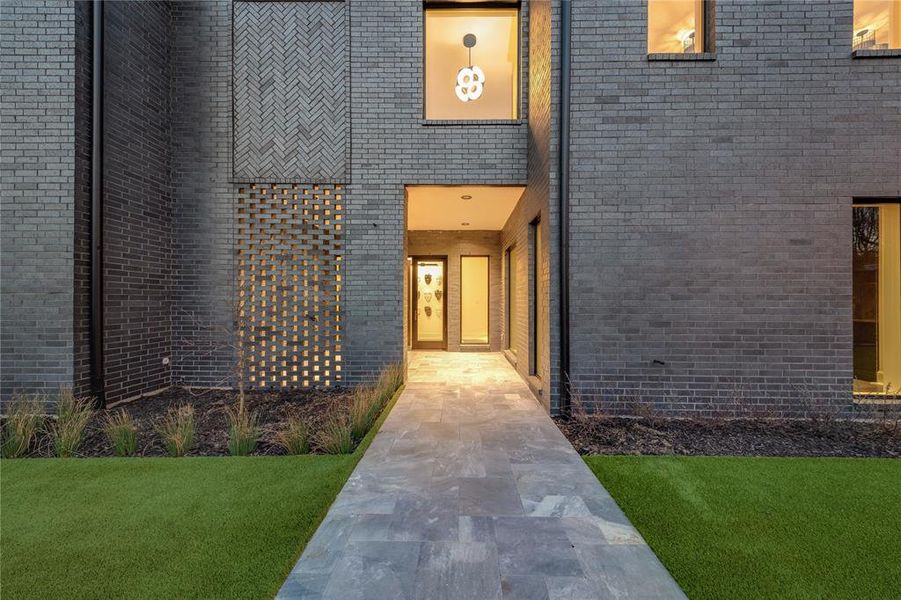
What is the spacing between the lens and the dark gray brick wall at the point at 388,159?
5973mm

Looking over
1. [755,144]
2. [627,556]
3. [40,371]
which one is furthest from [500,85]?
[40,371]

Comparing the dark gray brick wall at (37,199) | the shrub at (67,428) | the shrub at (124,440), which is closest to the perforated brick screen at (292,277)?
the dark gray brick wall at (37,199)

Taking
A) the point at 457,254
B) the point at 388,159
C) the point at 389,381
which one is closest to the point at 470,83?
the point at 388,159

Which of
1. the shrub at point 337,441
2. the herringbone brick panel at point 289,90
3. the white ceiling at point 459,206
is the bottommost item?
the shrub at point 337,441

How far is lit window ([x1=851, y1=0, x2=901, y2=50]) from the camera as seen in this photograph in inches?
180

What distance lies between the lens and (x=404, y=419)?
4.45 metres

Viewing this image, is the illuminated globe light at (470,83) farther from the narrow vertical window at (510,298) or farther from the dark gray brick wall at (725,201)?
the narrow vertical window at (510,298)

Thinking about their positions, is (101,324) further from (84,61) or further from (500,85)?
(500,85)

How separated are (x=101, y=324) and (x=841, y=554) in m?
7.07

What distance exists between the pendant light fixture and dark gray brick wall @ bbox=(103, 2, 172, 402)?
15.3 feet

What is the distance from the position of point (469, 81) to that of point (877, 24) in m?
5.36

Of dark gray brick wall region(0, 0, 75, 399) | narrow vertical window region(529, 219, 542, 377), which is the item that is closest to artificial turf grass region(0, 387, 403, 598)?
dark gray brick wall region(0, 0, 75, 399)

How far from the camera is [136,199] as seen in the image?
17.6 ft

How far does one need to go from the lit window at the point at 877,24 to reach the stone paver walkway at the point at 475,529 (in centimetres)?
579
